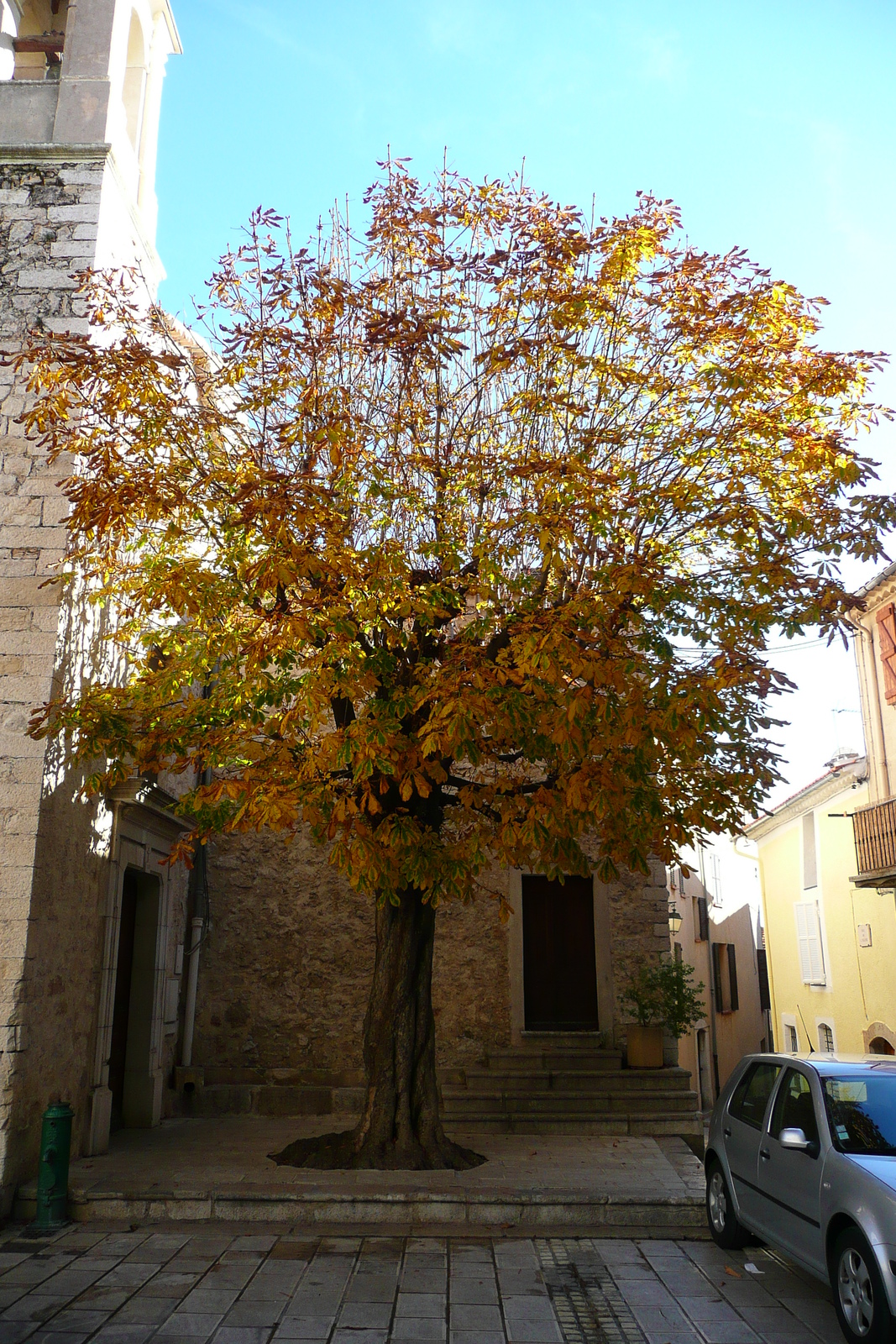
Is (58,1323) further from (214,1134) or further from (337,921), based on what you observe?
(337,921)

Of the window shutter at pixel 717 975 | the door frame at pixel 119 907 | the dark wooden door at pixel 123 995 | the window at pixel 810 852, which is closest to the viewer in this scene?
the door frame at pixel 119 907

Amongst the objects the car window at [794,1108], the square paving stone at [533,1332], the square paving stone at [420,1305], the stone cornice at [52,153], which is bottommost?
the square paving stone at [533,1332]

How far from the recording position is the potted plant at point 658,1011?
11.5m

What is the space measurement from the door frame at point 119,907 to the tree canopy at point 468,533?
58.5 inches

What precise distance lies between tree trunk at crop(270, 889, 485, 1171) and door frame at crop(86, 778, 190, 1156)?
1.67 m

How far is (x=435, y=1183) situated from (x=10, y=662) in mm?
5182

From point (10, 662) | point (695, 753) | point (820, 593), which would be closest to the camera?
point (695, 753)

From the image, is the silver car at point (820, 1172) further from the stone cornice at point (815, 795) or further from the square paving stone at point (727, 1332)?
the stone cornice at point (815, 795)

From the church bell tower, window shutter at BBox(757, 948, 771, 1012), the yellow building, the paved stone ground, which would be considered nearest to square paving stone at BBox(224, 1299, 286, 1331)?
the paved stone ground

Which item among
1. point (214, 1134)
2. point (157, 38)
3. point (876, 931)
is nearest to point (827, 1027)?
point (876, 931)

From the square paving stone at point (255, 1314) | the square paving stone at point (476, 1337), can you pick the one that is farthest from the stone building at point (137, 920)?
the square paving stone at point (476, 1337)

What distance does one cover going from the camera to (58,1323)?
5.05 m

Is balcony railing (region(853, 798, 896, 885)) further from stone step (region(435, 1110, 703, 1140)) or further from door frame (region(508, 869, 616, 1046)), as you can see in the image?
stone step (region(435, 1110, 703, 1140))

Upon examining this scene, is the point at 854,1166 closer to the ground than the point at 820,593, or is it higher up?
closer to the ground
